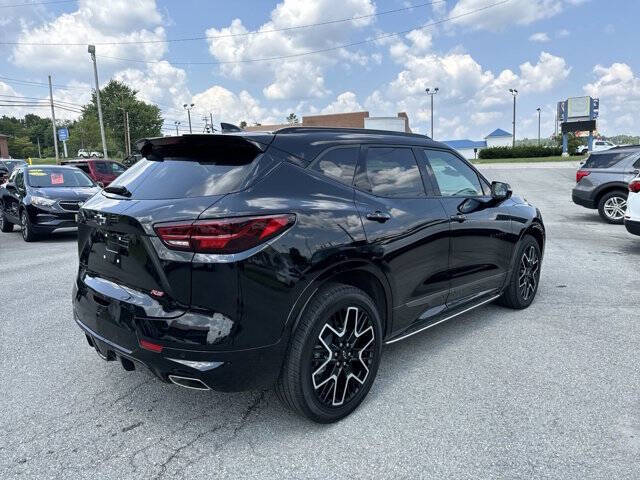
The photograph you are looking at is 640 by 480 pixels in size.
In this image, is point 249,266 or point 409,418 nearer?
point 249,266

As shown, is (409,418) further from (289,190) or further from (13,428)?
(13,428)

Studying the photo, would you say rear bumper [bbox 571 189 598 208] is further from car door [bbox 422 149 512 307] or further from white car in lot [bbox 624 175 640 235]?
car door [bbox 422 149 512 307]

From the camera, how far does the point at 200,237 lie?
8.27 feet

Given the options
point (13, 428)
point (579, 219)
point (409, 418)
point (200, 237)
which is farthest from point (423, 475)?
point (579, 219)

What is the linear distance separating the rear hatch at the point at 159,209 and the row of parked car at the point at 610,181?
11202 mm

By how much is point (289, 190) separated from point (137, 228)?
0.86 m

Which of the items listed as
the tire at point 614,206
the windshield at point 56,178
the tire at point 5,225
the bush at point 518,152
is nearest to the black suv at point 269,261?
the windshield at point 56,178

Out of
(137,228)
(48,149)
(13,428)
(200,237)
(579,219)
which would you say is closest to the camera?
(200,237)

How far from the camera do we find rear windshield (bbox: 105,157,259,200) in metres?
2.76


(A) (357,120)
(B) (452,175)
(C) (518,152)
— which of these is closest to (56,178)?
(B) (452,175)

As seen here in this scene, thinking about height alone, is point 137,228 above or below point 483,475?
above

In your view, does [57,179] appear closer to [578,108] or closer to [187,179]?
[187,179]

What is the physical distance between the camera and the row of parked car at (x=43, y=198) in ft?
34.2

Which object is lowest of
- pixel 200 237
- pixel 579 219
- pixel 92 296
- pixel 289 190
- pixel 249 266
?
pixel 579 219
